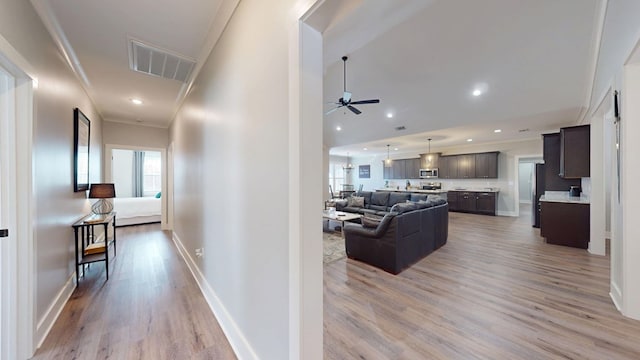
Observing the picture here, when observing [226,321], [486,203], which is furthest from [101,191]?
[486,203]

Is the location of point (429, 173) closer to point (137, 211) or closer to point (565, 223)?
point (565, 223)

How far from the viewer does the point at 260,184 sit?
4.72ft

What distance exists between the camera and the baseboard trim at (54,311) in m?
1.81

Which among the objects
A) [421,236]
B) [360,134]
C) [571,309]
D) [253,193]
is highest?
[360,134]

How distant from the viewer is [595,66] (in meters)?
2.84


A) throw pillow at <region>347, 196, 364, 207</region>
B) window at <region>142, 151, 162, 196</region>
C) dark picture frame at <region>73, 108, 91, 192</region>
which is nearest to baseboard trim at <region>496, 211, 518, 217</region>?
throw pillow at <region>347, 196, 364, 207</region>

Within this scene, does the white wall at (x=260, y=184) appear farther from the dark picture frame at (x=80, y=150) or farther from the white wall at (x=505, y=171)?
the white wall at (x=505, y=171)

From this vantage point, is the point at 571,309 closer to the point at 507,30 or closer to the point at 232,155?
the point at 507,30

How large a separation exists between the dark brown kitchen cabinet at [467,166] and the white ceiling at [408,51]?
3040mm

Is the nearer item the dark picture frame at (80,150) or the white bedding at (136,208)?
the dark picture frame at (80,150)

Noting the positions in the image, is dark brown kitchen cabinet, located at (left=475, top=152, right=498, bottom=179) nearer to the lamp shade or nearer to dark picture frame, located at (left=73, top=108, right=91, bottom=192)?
the lamp shade

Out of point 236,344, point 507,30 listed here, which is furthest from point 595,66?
point 236,344

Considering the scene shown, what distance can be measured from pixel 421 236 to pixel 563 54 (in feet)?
9.71

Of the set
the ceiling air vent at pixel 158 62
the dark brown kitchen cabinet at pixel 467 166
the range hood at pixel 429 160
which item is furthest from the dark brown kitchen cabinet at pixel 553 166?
the ceiling air vent at pixel 158 62
